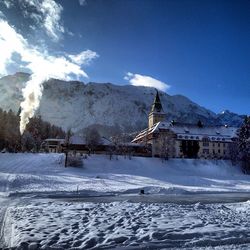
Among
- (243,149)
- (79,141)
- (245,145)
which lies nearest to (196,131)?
(245,145)

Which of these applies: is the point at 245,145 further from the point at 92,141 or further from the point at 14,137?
the point at 14,137

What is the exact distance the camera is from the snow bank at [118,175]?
171 ft

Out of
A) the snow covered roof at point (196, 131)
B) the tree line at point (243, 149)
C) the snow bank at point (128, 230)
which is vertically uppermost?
the snow covered roof at point (196, 131)

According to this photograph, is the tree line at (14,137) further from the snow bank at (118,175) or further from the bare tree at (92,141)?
the snow bank at (118,175)

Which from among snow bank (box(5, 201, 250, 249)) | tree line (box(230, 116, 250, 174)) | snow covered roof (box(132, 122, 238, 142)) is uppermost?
snow covered roof (box(132, 122, 238, 142))

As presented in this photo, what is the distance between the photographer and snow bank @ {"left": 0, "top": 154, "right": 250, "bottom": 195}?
Answer: 5197 centimetres

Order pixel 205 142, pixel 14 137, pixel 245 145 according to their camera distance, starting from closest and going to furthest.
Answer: pixel 245 145 → pixel 14 137 → pixel 205 142

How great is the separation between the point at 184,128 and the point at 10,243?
10914 cm

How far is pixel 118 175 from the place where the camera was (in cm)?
7050

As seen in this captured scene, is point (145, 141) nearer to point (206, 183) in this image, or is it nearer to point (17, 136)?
point (17, 136)

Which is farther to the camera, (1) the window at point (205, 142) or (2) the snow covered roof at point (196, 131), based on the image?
(1) the window at point (205, 142)

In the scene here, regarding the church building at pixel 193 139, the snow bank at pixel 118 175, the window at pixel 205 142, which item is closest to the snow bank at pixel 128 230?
the snow bank at pixel 118 175

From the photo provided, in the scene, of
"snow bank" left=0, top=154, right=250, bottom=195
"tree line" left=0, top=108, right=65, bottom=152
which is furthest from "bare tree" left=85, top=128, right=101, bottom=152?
"tree line" left=0, top=108, right=65, bottom=152

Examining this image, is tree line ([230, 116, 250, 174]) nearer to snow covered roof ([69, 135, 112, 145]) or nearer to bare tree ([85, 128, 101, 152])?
snow covered roof ([69, 135, 112, 145])
